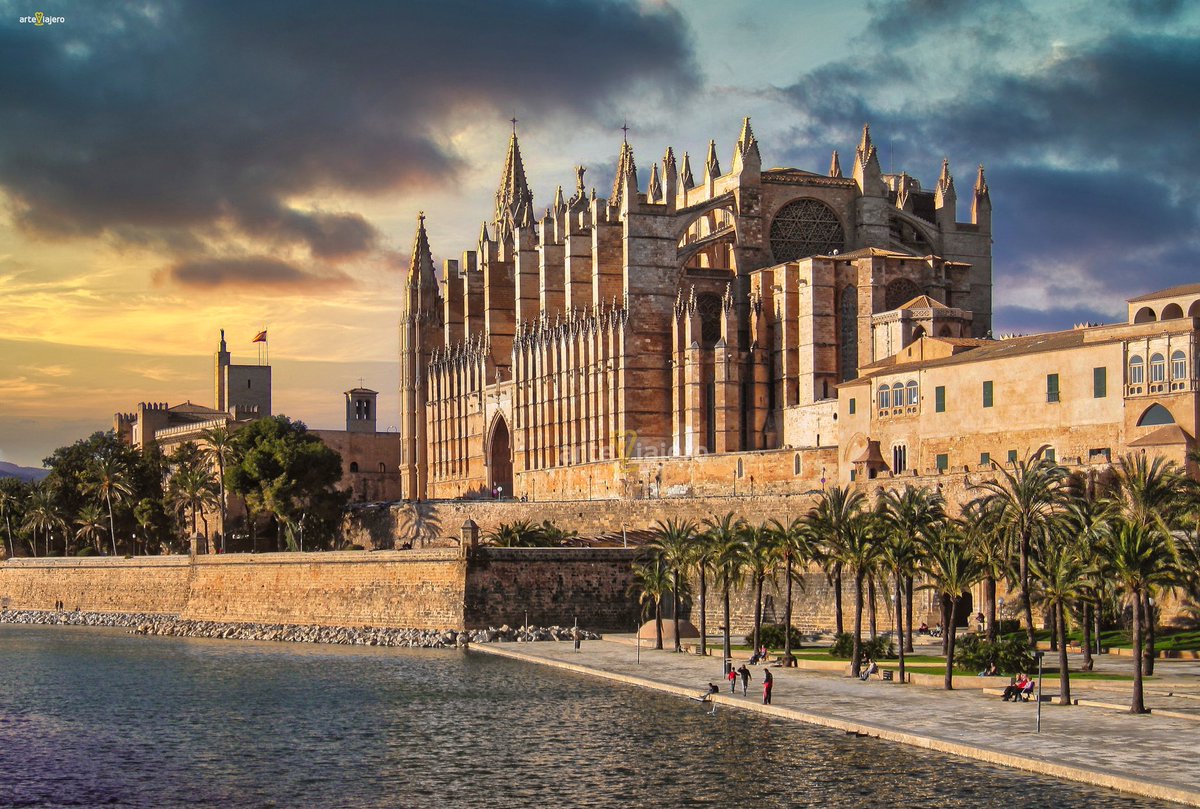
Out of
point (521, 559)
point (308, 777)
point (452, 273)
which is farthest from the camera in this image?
point (452, 273)

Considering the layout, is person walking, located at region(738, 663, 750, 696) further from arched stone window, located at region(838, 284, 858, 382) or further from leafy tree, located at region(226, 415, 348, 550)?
leafy tree, located at region(226, 415, 348, 550)

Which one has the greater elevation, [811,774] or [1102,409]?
[1102,409]

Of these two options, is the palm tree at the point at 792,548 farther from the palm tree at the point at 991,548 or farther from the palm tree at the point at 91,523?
the palm tree at the point at 91,523

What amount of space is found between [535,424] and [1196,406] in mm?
43232

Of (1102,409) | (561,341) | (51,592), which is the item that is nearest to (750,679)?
(1102,409)

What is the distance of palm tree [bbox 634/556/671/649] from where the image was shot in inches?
2219

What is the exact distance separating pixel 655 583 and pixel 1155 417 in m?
16.3

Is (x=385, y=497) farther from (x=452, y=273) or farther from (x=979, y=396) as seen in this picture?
(x=979, y=396)

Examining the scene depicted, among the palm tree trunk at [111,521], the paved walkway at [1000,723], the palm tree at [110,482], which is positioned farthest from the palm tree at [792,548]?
the palm tree at [110,482]

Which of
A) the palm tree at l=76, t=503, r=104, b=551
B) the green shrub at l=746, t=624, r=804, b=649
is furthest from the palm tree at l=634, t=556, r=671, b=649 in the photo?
the palm tree at l=76, t=503, r=104, b=551

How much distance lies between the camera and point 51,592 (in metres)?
88.6

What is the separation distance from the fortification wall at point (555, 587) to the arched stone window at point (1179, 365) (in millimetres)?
20110

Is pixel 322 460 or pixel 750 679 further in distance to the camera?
pixel 322 460

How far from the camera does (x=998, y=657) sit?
137ft
